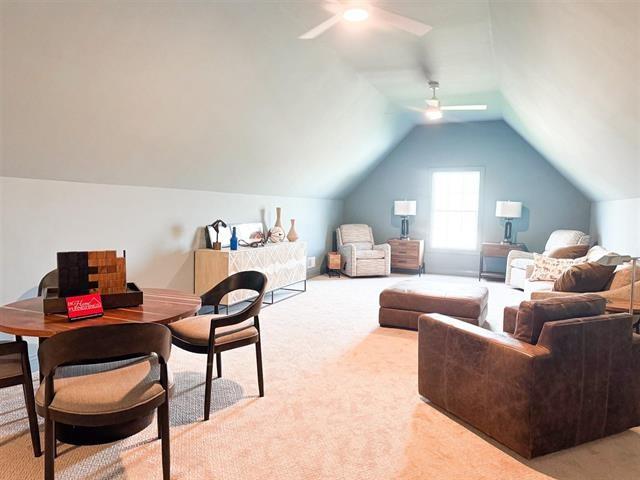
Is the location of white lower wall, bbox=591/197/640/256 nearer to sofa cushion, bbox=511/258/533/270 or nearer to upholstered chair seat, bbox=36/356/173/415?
sofa cushion, bbox=511/258/533/270

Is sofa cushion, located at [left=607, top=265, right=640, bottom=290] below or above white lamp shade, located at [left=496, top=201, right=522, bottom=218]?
below

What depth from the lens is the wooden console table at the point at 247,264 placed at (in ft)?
14.7

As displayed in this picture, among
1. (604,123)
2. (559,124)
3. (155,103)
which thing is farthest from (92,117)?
(559,124)

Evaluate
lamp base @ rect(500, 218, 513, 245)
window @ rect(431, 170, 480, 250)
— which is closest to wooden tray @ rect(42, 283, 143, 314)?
lamp base @ rect(500, 218, 513, 245)

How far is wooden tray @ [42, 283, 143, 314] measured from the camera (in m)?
2.09

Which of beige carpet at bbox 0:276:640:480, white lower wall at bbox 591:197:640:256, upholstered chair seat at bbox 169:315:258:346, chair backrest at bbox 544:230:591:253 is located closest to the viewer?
beige carpet at bbox 0:276:640:480

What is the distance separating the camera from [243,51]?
334 cm

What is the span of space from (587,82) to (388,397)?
2.58 metres

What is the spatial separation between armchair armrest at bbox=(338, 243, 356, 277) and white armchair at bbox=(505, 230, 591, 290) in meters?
2.50

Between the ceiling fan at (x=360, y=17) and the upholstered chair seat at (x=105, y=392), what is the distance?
2.61 metres

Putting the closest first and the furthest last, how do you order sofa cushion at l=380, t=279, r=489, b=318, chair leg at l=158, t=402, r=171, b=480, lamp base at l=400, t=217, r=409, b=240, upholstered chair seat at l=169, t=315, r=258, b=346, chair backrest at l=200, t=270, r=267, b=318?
chair leg at l=158, t=402, r=171, b=480 → upholstered chair seat at l=169, t=315, r=258, b=346 → chair backrest at l=200, t=270, r=267, b=318 → sofa cushion at l=380, t=279, r=489, b=318 → lamp base at l=400, t=217, r=409, b=240

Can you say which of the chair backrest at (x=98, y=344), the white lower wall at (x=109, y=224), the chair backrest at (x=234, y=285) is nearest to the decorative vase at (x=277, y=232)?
the white lower wall at (x=109, y=224)

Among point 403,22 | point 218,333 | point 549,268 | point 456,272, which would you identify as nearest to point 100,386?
point 218,333

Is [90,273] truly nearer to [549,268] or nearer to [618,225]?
[549,268]
